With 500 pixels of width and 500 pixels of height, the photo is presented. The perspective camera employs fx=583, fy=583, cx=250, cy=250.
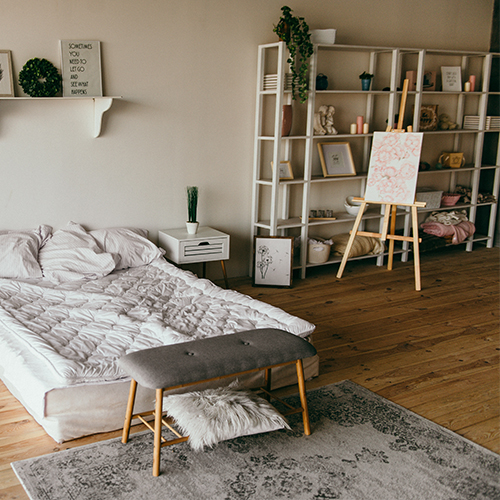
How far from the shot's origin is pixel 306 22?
16.1 ft

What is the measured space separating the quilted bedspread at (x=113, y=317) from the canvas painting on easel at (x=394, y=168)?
1.95 metres

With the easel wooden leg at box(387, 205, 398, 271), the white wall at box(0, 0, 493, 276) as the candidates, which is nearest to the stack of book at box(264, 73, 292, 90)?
the white wall at box(0, 0, 493, 276)

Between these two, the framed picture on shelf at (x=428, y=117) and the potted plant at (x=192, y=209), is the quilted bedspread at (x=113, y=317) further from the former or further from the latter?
the framed picture on shelf at (x=428, y=117)

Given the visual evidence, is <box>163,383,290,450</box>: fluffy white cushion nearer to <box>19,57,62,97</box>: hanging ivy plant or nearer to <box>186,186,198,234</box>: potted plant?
<box>186,186,198,234</box>: potted plant

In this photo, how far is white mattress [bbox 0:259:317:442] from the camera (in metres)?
2.43

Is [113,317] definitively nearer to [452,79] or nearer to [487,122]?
[452,79]

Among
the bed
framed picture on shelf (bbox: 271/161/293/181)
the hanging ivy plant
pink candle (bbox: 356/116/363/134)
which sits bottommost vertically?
the bed

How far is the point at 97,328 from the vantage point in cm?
296

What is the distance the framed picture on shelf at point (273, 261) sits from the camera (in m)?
4.64

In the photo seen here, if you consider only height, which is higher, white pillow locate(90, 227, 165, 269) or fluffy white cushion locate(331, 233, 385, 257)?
white pillow locate(90, 227, 165, 269)

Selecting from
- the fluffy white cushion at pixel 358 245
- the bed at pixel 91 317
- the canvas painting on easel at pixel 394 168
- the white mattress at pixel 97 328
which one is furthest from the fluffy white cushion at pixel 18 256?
the canvas painting on easel at pixel 394 168

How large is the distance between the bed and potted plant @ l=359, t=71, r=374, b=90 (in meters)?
2.35

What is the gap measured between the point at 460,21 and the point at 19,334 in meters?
5.23

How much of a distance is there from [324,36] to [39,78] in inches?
89.9
